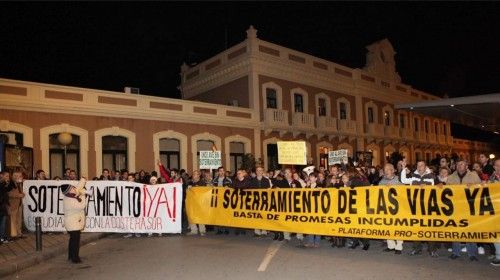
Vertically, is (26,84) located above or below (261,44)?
below

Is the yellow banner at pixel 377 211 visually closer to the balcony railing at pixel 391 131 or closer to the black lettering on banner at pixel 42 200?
the black lettering on banner at pixel 42 200

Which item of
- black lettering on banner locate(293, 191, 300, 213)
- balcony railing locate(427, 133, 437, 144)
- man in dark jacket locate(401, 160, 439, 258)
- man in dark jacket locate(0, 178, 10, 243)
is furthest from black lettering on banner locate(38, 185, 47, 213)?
balcony railing locate(427, 133, 437, 144)

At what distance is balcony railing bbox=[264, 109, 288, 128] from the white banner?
1359 centimetres

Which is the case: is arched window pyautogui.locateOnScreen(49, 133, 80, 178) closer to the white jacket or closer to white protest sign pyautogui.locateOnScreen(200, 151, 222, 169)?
white protest sign pyautogui.locateOnScreen(200, 151, 222, 169)

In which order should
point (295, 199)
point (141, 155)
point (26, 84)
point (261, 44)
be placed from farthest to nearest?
1. point (261, 44)
2. point (141, 155)
3. point (26, 84)
4. point (295, 199)

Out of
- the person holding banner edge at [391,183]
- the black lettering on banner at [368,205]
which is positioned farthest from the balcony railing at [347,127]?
the black lettering on banner at [368,205]

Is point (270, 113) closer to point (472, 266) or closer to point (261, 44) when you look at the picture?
point (261, 44)

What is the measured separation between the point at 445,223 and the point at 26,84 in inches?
647

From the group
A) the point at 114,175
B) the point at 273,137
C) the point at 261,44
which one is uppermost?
the point at 261,44

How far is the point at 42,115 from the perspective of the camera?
18156mm

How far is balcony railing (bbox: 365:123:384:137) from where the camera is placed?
3206cm

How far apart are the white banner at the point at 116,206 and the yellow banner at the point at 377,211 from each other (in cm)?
170

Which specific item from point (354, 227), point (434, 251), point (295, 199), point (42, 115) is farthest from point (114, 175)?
point (434, 251)

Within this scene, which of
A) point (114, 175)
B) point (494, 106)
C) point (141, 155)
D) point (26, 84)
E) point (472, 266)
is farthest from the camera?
point (141, 155)
